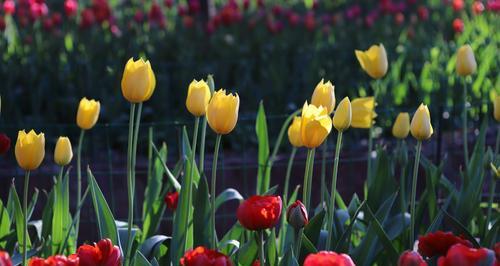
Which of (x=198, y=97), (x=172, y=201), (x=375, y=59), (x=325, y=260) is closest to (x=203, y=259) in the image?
(x=325, y=260)

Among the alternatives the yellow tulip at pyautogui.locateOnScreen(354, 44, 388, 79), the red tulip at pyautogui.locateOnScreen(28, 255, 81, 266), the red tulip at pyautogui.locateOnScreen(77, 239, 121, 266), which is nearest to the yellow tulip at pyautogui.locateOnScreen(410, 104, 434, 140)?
the yellow tulip at pyautogui.locateOnScreen(354, 44, 388, 79)

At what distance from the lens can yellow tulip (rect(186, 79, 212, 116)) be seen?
234 cm

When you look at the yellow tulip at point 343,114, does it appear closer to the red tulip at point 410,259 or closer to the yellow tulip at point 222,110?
the yellow tulip at point 222,110

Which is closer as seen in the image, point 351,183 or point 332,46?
point 351,183

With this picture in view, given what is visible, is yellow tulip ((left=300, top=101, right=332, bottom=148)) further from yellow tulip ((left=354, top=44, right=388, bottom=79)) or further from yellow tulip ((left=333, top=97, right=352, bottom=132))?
yellow tulip ((left=354, top=44, right=388, bottom=79))

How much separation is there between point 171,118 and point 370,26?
2.27m

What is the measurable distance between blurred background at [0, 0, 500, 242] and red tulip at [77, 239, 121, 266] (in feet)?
6.08

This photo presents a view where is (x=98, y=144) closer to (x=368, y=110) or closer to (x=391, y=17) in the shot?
(x=368, y=110)

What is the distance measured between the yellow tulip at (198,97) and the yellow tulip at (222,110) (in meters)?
0.11

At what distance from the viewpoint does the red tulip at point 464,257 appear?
175cm

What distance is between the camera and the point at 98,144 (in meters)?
5.19

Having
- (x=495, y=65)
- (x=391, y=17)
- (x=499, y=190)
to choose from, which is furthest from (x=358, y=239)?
(x=391, y=17)

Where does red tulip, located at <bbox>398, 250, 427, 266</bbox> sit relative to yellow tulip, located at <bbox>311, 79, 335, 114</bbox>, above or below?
below

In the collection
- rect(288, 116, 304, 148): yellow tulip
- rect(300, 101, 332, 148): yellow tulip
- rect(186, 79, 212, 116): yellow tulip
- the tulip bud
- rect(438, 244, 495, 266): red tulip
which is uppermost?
rect(186, 79, 212, 116): yellow tulip
